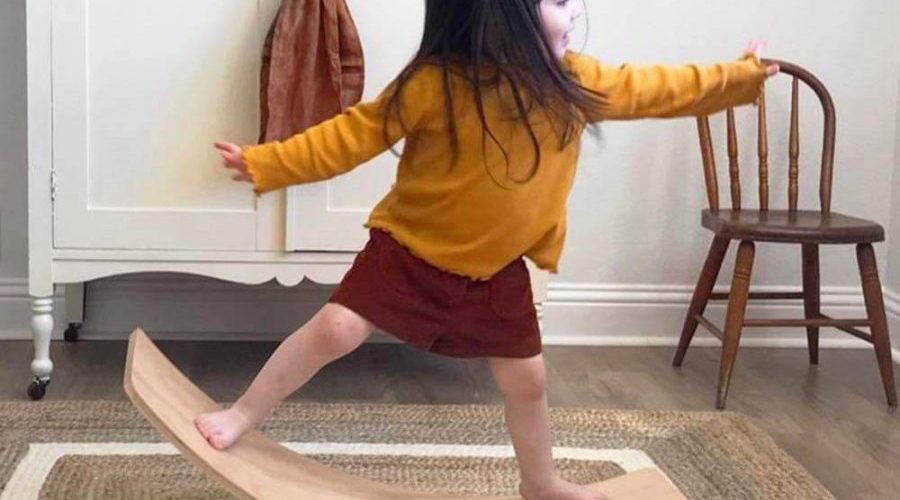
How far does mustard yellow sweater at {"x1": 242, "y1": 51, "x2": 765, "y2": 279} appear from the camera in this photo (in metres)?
1.32

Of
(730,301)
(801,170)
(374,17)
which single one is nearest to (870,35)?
(801,170)

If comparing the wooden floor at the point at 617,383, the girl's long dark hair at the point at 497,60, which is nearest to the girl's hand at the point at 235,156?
the girl's long dark hair at the point at 497,60

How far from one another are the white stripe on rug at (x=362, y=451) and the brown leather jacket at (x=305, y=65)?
55cm

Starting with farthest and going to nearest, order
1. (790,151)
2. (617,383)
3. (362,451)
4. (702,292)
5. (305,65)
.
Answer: (790,151), (702,292), (617,383), (305,65), (362,451)

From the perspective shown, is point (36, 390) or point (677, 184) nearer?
point (36, 390)

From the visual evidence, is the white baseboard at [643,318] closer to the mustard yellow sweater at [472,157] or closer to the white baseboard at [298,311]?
the white baseboard at [298,311]

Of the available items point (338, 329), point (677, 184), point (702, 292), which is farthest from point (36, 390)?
point (677, 184)

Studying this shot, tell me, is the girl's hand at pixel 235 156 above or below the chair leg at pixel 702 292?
above

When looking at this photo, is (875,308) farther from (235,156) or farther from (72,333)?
(72,333)

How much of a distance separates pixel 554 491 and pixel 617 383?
927 millimetres

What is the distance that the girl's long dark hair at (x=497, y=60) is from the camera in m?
1.29

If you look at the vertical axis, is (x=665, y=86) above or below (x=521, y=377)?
above

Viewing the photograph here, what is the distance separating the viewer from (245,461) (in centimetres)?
141

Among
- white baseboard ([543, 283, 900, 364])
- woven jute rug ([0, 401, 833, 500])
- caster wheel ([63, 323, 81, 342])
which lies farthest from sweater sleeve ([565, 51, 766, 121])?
caster wheel ([63, 323, 81, 342])
